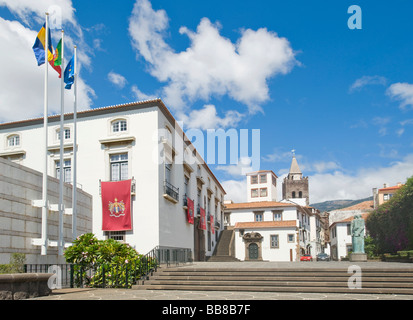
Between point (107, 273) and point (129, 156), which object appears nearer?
point (107, 273)

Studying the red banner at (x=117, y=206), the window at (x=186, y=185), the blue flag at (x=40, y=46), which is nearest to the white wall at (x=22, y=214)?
the red banner at (x=117, y=206)

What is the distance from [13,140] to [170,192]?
35.5 feet

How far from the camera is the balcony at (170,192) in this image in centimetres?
2347

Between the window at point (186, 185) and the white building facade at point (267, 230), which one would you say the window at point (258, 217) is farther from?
the window at point (186, 185)

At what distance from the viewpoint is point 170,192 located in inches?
963

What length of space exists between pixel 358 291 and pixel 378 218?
125ft

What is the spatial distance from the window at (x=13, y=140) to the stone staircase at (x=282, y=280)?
1483 centimetres

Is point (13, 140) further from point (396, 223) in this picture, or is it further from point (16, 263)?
point (396, 223)

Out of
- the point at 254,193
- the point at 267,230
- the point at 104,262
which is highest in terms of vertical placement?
the point at 254,193

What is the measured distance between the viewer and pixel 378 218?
48.0m

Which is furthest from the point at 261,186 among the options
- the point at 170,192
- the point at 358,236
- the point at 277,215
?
the point at 170,192

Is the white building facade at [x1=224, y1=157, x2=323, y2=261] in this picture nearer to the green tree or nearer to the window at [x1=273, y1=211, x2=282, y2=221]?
the window at [x1=273, y1=211, x2=282, y2=221]

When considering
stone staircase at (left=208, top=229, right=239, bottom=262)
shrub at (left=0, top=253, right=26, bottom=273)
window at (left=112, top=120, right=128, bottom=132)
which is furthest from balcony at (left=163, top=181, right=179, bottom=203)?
stone staircase at (left=208, top=229, right=239, bottom=262)
